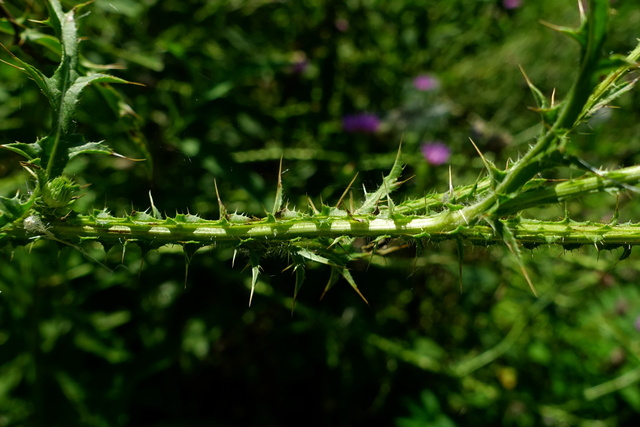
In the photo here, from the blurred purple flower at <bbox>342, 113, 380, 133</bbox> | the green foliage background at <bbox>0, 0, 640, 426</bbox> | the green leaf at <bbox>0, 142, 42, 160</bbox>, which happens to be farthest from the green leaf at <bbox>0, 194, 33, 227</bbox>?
the blurred purple flower at <bbox>342, 113, 380, 133</bbox>

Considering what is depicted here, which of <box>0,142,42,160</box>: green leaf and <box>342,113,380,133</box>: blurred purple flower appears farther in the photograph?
<box>342,113,380,133</box>: blurred purple flower

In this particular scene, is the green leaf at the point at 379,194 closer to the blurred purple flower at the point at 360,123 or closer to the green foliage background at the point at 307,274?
the green foliage background at the point at 307,274

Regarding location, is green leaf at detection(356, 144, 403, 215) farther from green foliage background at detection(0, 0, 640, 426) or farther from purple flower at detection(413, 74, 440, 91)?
purple flower at detection(413, 74, 440, 91)

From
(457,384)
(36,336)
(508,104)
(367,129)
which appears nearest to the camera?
(36,336)

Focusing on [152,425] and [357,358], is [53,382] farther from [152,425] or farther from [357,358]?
[357,358]

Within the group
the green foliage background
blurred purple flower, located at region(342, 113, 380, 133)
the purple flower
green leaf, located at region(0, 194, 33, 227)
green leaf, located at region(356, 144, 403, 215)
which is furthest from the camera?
the purple flower

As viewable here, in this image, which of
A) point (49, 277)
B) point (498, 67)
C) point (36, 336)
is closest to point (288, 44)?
point (498, 67)
